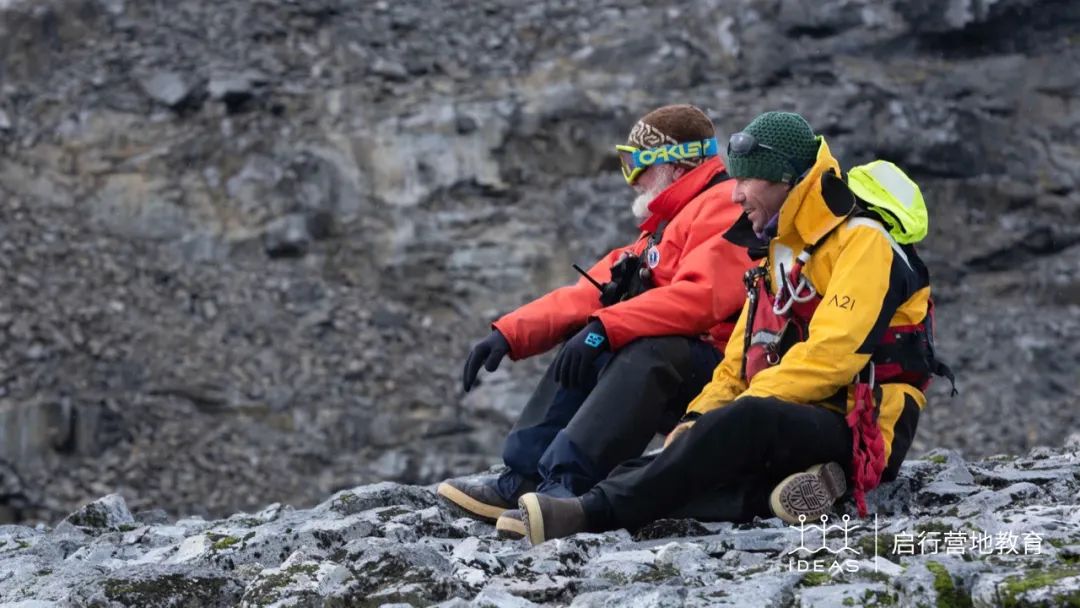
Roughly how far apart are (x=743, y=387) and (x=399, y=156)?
17.8 metres

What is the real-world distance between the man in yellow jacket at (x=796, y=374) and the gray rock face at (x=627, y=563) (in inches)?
5.7

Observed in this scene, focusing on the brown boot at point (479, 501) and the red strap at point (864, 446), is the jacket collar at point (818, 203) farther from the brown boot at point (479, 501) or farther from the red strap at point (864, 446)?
the brown boot at point (479, 501)

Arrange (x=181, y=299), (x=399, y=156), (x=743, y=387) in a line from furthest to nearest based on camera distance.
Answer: (x=399, y=156) < (x=181, y=299) < (x=743, y=387)

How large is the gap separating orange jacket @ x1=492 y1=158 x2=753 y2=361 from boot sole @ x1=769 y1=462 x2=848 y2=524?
102 cm

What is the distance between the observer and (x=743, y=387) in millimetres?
6875

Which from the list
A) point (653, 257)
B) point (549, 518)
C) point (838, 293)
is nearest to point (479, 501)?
point (549, 518)

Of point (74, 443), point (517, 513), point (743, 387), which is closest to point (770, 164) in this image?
point (743, 387)

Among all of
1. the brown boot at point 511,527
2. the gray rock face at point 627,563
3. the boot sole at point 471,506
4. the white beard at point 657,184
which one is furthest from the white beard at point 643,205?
the brown boot at point 511,527

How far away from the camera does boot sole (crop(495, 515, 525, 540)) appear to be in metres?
6.54

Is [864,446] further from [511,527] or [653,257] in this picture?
[653,257]

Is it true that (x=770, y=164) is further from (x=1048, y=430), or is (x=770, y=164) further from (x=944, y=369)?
(x=1048, y=430)

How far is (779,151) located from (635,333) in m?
1.04

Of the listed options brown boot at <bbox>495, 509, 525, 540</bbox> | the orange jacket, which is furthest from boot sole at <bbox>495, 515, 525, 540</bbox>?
the orange jacket

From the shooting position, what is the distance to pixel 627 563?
5805 millimetres
